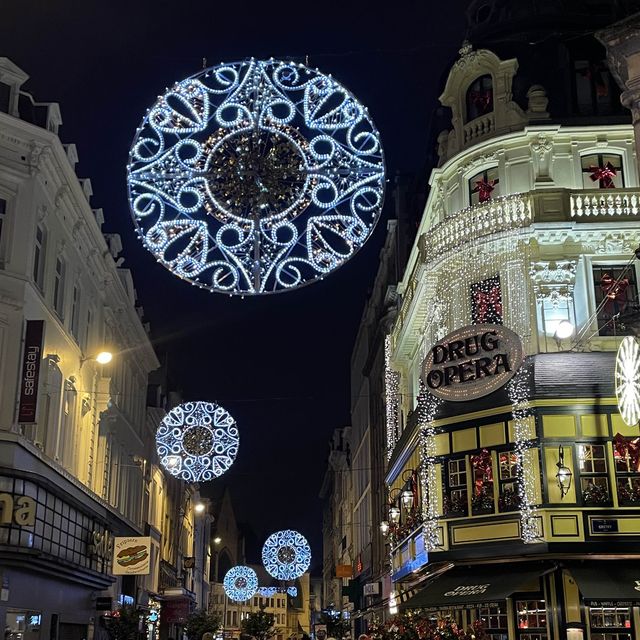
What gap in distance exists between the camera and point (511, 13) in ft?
113

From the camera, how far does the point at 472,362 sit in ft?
97.6

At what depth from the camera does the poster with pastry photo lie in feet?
120

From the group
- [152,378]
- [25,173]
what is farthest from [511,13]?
[152,378]

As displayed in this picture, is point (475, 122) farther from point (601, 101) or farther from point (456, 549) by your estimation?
point (456, 549)

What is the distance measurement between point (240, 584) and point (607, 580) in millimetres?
54266

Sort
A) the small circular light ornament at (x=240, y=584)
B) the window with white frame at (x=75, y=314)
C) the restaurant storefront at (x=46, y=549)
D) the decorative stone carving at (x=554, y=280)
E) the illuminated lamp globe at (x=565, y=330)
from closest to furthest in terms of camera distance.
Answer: the restaurant storefront at (x=46, y=549), the illuminated lamp globe at (x=565, y=330), the decorative stone carving at (x=554, y=280), the window with white frame at (x=75, y=314), the small circular light ornament at (x=240, y=584)

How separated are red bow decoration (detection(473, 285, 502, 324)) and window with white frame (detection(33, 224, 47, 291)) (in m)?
14.3

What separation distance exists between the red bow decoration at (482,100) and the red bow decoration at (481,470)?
1207 centimetres

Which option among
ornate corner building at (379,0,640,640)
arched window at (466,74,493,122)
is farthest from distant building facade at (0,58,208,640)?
arched window at (466,74,493,122)

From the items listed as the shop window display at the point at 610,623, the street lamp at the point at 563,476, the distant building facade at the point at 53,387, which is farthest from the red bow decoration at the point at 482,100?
the shop window display at the point at 610,623

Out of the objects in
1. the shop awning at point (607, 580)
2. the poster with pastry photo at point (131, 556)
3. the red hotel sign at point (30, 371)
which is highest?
the red hotel sign at point (30, 371)

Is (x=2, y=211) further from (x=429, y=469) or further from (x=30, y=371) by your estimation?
(x=429, y=469)

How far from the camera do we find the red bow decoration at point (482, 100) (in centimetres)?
3291

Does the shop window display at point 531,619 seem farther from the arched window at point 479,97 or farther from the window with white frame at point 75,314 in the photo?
the window with white frame at point 75,314
